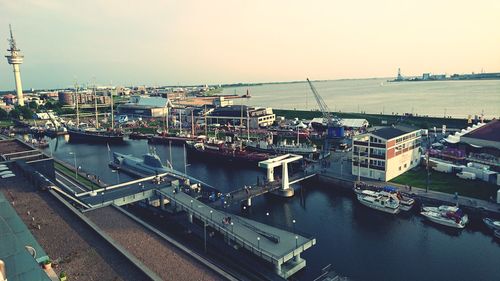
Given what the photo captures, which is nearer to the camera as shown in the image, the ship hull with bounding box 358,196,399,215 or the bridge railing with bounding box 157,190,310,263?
the bridge railing with bounding box 157,190,310,263

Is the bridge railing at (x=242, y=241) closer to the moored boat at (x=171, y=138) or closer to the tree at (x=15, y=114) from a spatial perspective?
the moored boat at (x=171, y=138)

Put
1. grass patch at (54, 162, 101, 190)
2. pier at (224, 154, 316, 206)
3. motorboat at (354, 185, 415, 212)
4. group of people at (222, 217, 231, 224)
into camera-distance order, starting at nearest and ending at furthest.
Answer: group of people at (222, 217, 231, 224) → motorboat at (354, 185, 415, 212) → pier at (224, 154, 316, 206) → grass patch at (54, 162, 101, 190)

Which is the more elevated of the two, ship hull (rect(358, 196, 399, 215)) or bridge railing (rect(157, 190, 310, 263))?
bridge railing (rect(157, 190, 310, 263))

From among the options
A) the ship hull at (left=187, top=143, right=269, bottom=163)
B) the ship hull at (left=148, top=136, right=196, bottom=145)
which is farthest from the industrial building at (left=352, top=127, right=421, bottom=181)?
the ship hull at (left=148, top=136, right=196, bottom=145)

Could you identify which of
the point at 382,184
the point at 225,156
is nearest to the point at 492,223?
the point at 382,184

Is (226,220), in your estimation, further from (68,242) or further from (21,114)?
(21,114)

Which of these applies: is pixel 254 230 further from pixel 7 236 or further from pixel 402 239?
pixel 7 236

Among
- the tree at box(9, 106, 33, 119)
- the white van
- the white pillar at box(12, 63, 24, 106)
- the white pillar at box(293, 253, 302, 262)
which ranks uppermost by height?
the white pillar at box(12, 63, 24, 106)

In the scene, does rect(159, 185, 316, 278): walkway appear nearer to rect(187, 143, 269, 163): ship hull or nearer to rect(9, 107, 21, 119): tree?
rect(187, 143, 269, 163): ship hull

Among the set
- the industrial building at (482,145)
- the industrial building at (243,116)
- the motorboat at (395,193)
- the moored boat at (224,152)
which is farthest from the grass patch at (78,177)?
the industrial building at (482,145)
